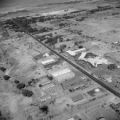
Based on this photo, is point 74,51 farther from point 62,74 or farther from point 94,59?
point 62,74

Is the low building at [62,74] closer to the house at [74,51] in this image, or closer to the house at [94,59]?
the house at [94,59]

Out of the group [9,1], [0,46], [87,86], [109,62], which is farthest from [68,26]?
[9,1]

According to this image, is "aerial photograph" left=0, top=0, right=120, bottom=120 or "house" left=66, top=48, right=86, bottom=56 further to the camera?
"house" left=66, top=48, right=86, bottom=56

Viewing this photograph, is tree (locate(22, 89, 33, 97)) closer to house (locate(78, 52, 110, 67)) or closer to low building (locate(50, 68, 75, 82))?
low building (locate(50, 68, 75, 82))

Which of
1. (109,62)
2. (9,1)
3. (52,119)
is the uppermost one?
(9,1)

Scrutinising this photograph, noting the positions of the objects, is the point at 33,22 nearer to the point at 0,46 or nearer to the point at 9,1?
the point at 0,46

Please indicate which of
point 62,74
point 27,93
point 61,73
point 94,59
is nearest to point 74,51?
point 94,59

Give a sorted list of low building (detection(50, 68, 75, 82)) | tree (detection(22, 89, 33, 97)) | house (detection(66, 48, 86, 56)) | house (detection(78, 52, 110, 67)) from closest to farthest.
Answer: tree (detection(22, 89, 33, 97)), low building (detection(50, 68, 75, 82)), house (detection(78, 52, 110, 67)), house (detection(66, 48, 86, 56))

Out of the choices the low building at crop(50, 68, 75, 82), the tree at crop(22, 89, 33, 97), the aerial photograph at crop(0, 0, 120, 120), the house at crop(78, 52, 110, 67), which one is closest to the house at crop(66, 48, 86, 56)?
the aerial photograph at crop(0, 0, 120, 120)

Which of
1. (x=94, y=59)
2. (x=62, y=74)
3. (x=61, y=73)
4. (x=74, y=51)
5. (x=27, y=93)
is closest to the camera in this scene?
(x=27, y=93)
